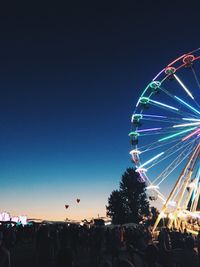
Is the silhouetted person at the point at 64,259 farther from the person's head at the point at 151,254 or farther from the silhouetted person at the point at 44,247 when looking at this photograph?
the silhouetted person at the point at 44,247

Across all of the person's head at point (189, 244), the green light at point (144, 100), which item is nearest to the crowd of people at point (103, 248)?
the person's head at point (189, 244)

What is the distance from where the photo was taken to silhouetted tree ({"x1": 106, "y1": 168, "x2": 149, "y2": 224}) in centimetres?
6919

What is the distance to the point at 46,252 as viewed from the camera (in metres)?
12.8

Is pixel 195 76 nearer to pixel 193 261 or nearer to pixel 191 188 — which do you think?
pixel 191 188

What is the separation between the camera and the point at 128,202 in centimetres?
7138

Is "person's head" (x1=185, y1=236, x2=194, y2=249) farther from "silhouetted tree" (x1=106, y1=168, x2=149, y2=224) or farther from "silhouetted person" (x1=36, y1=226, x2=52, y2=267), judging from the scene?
"silhouetted tree" (x1=106, y1=168, x2=149, y2=224)

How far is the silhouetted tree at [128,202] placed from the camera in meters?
69.2

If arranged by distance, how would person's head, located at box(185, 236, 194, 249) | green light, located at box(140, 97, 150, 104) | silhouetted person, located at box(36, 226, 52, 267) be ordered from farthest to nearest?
green light, located at box(140, 97, 150, 104)
person's head, located at box(185, 236, 194, 249)
silhouetted person, located at box(36, 226, 52, 267)

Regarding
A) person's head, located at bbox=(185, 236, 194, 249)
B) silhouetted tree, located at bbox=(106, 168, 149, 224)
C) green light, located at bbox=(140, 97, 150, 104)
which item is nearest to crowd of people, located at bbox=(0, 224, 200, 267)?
person's head, located at bbox=(185, 236, 194, 249)

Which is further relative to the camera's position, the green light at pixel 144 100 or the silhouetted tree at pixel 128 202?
the silhouetted tree at pixel 128 202

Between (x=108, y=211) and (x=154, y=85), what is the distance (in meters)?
47.5

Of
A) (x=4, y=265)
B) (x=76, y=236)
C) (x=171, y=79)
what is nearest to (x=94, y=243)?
(x=76, y=236)

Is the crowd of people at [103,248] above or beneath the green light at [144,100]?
beneath

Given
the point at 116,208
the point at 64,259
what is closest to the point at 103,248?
the point at 64,259
